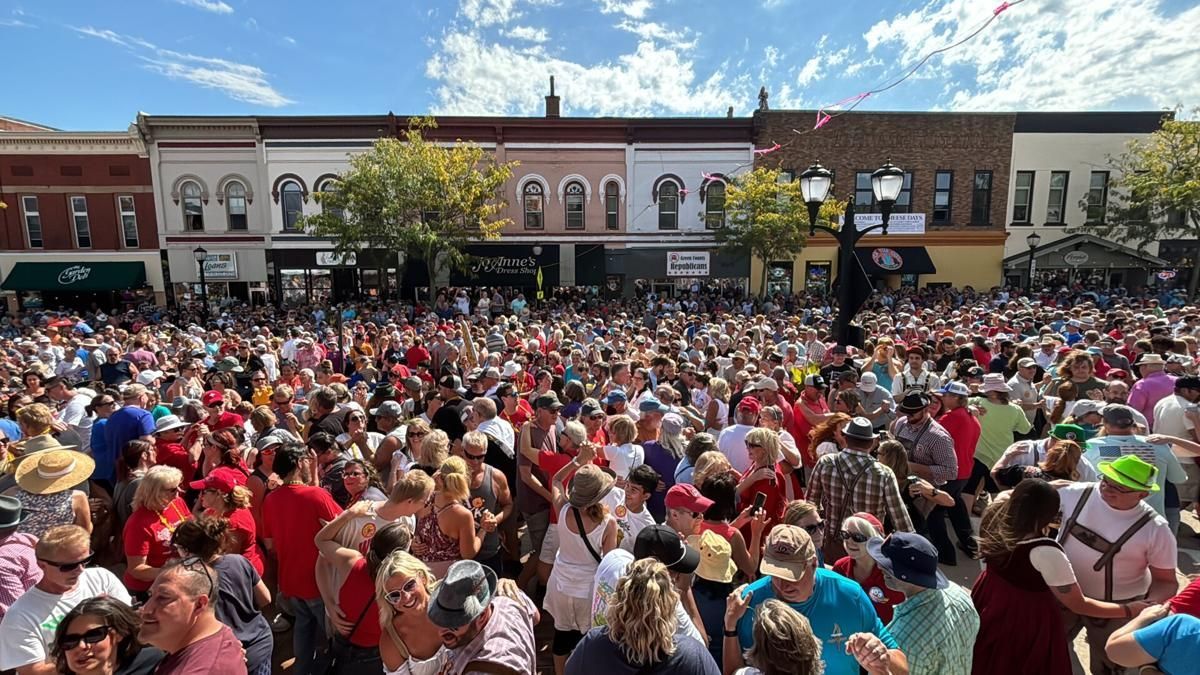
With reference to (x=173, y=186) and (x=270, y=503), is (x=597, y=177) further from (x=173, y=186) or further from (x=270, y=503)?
(x=270, y=503)

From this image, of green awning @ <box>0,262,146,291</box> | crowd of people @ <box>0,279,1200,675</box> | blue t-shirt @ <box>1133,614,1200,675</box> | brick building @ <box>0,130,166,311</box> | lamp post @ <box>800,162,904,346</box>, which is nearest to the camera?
blue t-shirt @ <box>1133,614,1200,675</box>

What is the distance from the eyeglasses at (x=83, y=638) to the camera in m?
2.11

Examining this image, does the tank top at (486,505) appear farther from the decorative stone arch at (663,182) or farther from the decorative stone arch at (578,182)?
the decorative stone arch at (663,182)

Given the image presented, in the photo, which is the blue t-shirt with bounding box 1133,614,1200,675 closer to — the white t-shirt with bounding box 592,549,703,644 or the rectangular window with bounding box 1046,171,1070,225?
the white t-shirt with bounding box 592,549,703,644

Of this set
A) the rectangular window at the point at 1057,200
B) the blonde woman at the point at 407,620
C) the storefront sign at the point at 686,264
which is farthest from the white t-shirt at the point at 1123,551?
the rectangular window at the point at 1057,200

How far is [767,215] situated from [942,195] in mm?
10150

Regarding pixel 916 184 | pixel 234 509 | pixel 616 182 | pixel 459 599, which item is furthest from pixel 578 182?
pixel 459 599

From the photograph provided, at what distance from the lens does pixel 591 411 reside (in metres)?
4.88

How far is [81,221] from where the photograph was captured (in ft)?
78.8

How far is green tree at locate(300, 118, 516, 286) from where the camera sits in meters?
19.9

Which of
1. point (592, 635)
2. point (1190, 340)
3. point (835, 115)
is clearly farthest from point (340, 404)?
point (835, 115)

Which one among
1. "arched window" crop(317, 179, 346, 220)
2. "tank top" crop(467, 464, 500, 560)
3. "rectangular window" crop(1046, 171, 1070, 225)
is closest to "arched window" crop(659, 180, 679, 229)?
"arched window" crop(317, 179, 346, 220)

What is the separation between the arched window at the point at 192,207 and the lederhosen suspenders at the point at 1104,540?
29116mm

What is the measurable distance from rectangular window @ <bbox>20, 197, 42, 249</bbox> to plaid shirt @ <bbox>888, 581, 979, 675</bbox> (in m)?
33.5
